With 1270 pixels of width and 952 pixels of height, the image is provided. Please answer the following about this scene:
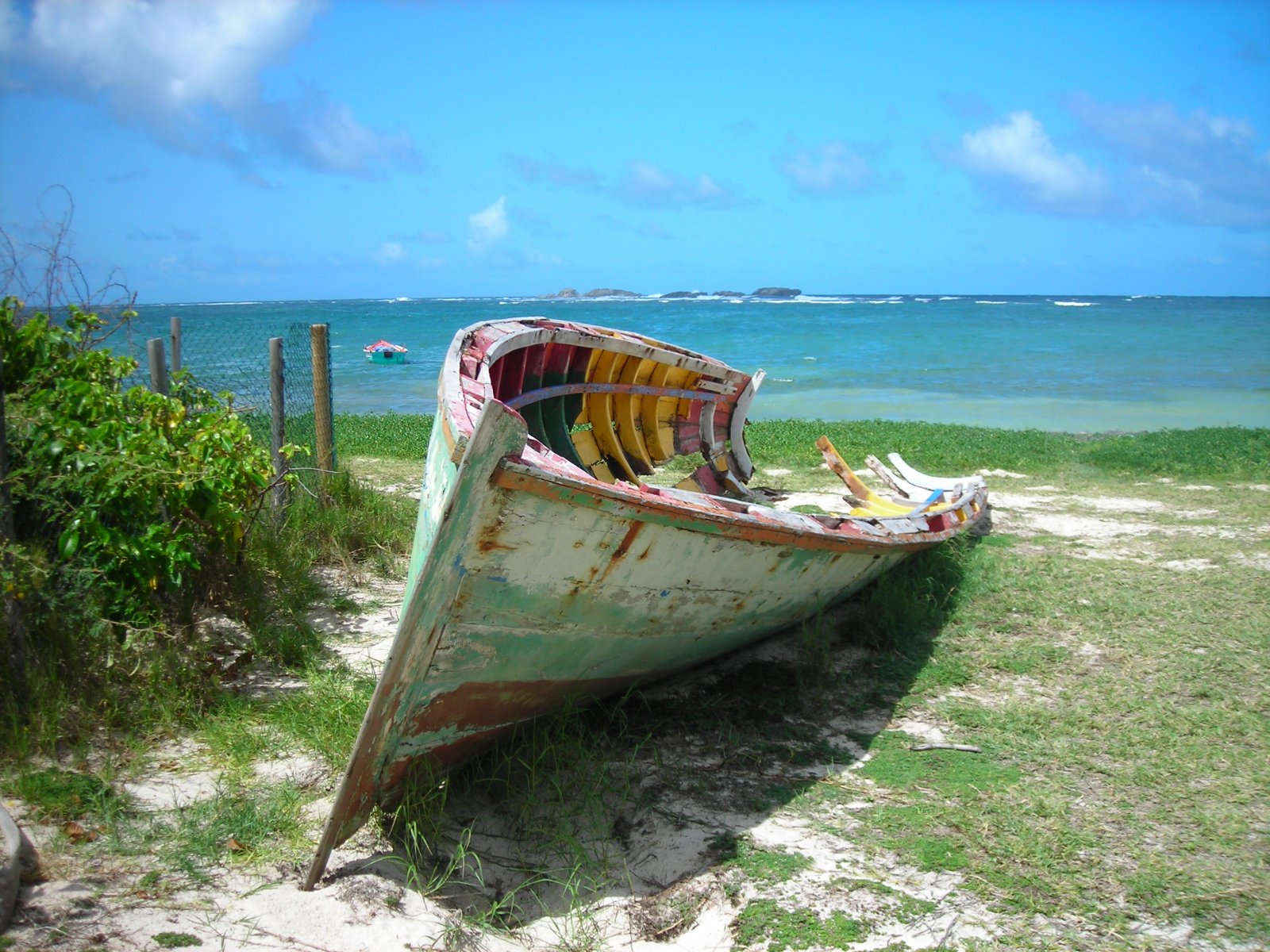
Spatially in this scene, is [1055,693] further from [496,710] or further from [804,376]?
[804,376]

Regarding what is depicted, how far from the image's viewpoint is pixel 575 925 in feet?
9.54

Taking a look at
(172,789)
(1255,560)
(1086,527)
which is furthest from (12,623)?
(1255,560)

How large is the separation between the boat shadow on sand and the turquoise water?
6.04 m

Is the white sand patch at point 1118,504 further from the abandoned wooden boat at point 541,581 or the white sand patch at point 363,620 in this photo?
the white sand patch at point 363,620

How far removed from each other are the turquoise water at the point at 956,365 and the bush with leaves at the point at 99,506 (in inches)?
167

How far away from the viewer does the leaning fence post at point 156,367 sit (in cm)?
557

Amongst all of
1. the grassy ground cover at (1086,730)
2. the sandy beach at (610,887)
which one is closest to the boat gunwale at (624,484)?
the grassy ground cover at (1086,730)

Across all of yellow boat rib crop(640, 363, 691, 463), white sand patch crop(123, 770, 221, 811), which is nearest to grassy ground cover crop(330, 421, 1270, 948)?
white sand patch crop(123, 770, 221, 811)

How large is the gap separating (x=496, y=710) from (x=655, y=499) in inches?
38.8

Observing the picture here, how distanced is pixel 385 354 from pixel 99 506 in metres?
25.8

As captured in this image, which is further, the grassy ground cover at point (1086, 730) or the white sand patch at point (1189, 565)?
the white sand patch at point (1189, 565)

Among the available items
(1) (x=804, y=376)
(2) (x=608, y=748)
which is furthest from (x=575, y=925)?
(1) (x=804, y=376)

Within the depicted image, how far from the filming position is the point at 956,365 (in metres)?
27.5

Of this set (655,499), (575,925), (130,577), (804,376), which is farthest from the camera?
(804,376)
